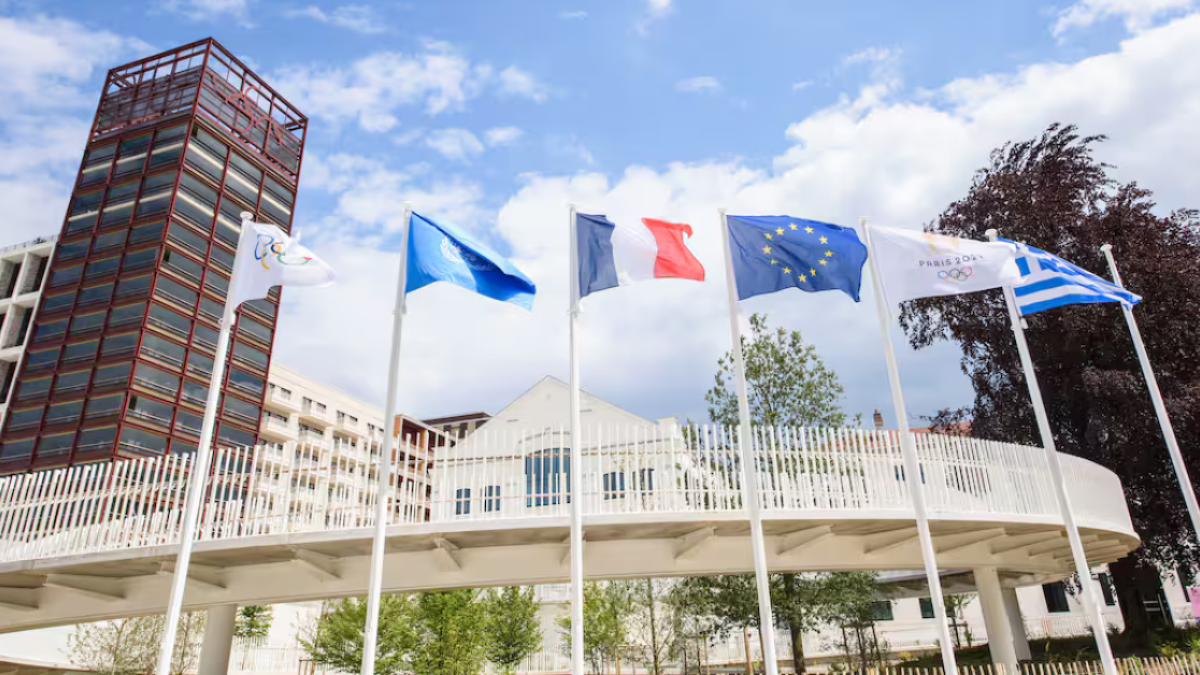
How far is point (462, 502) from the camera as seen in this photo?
15.1 m

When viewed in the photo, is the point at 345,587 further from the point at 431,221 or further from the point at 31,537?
the point at 431,221

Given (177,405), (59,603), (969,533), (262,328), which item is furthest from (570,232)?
(262,328)

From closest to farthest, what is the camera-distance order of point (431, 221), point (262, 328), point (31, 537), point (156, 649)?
point (431, 221), point (31, 537), point (156, 649), point (262, 328)

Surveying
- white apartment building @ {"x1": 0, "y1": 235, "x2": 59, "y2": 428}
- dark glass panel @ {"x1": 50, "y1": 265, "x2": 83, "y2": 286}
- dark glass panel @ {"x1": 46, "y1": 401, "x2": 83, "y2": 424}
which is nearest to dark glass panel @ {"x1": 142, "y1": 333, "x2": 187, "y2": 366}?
dark glass panel @ {"x1": 46, "y1": 401, "x2": 83, "y2": 424}

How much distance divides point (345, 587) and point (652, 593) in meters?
23.9

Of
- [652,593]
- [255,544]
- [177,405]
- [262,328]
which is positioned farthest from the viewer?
[262,328]

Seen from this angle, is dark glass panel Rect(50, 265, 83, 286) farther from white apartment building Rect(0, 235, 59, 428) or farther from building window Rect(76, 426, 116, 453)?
building window Rect(76, 426, 116, 453)

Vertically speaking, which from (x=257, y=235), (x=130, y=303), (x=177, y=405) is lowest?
(x=257, y=235)

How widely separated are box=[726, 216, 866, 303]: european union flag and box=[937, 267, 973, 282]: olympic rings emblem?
1.38m

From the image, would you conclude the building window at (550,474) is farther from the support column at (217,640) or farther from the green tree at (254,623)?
the green tree at (254,623)

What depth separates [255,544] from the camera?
50.0 ft

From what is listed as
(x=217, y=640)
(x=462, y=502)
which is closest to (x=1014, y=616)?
(x=462, y=502)

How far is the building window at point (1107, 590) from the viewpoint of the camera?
46.1 m

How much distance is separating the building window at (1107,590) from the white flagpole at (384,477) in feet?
155
